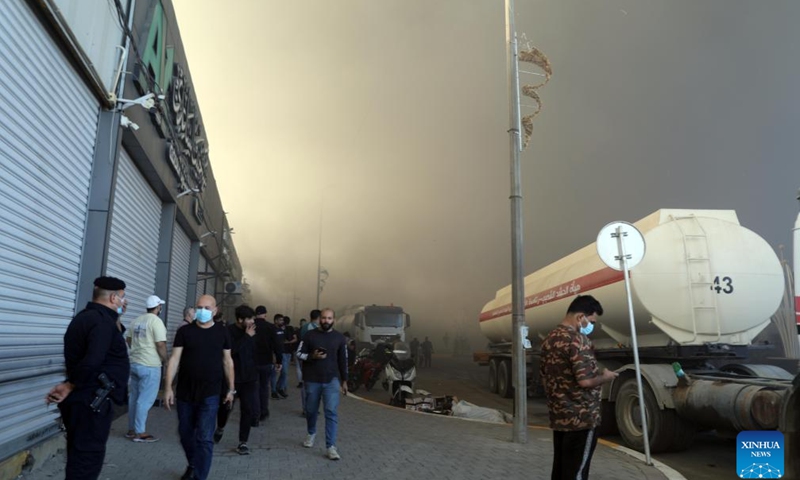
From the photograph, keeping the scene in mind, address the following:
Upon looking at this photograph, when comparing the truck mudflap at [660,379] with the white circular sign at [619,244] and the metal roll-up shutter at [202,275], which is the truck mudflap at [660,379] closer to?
the white circular sign at [619,244]

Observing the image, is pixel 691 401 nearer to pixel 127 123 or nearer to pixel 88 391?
pixel 88 391

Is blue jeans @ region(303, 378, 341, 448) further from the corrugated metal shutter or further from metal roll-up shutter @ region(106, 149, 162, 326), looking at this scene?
metal roll-up shutter @ region(106, 149, 162, 326)

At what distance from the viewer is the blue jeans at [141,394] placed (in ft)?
23.1

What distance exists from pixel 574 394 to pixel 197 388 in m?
3.33

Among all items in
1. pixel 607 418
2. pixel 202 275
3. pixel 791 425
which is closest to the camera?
pixel 791 425

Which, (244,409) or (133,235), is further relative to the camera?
(133,235)

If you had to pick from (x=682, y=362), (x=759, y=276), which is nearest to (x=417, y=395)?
(x=682, y=362)

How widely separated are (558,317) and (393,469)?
6819mm

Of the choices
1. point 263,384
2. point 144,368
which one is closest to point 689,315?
point 263,384

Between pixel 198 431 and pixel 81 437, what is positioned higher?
pixel 81 437

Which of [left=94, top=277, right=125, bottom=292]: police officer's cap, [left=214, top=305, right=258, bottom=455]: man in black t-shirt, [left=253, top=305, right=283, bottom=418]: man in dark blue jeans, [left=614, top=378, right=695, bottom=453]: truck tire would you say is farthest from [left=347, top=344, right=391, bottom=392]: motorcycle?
[left=94, top=277, right=125, bottom=292]: police officer's cap

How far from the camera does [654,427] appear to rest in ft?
24.0

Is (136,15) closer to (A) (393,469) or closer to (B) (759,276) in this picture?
(A) (393,469)

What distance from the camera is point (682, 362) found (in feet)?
26.0
